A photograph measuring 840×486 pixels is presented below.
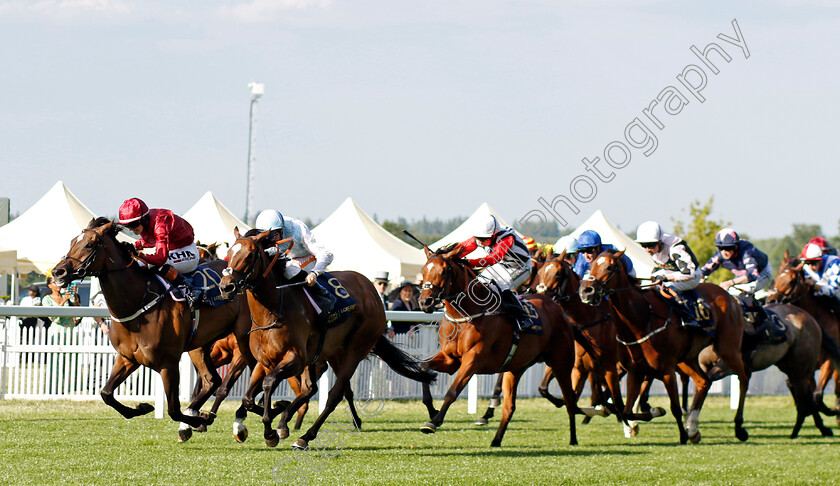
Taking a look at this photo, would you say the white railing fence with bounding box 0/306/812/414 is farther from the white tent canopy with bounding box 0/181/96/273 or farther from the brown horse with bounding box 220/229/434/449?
the white tent canopy with bounding box 0/181/96/273

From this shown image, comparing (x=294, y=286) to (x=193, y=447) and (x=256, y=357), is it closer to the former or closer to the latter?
(x=256, y=357)

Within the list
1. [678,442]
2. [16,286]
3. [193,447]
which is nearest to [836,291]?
[678,442]

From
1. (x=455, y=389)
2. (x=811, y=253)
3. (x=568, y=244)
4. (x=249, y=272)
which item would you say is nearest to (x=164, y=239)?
(x=249, y=272)

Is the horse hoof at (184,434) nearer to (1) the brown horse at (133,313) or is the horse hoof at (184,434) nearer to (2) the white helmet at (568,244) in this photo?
(1) the brown horse at (133,313)

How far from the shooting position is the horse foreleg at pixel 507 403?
29.8 feet

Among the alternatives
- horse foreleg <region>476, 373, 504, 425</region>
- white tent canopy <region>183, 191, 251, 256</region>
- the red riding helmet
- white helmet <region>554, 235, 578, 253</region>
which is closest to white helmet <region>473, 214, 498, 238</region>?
horse foreleg <region>476, 373, 504, 425</region>

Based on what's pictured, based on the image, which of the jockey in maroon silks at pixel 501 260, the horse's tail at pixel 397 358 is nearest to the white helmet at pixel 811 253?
the jockey in maroon silks at pixel 501 260

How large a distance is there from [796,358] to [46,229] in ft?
41.0

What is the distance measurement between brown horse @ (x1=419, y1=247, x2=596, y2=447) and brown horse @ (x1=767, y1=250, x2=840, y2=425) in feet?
13.4

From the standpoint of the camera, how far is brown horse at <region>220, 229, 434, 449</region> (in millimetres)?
7648

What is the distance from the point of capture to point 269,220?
8.42 m

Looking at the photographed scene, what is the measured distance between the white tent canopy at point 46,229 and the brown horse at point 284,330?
9.88 metres

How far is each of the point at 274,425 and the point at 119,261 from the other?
3.12 m

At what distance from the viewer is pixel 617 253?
31.8 feet
